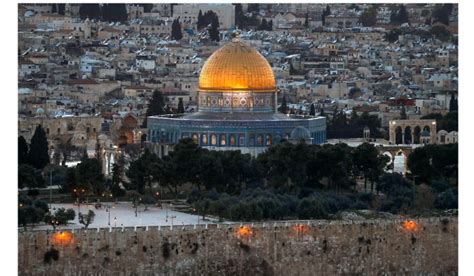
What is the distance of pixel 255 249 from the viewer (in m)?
49.4

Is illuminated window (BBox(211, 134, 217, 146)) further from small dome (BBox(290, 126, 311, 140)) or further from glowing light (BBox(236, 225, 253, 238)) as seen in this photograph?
glowing light (BBox(236, 225, 253, 238))

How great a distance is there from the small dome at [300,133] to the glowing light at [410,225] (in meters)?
10.9

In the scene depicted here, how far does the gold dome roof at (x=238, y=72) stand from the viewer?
63.8 meters

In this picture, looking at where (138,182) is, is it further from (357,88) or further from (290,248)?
(357,88)

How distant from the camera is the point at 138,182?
5500 cm

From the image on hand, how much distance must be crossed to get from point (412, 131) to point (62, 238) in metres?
23.1

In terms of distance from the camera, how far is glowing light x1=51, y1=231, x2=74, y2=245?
156ft

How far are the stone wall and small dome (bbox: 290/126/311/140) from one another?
10.8 m

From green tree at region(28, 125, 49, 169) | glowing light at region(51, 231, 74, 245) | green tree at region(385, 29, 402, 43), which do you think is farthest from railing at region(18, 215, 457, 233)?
green tree at region(385, 29, 402, 43)

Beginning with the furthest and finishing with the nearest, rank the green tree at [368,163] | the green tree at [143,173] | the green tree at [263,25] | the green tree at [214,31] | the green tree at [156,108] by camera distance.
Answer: the green tree at [263,25] → the green tree at [214,31] → the green tree at [156,108] → the green tree at [368,163] → the green tree at [143,173]

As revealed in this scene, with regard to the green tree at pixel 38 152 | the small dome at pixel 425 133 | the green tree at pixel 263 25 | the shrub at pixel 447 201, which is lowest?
the shrub at pixel 447 201

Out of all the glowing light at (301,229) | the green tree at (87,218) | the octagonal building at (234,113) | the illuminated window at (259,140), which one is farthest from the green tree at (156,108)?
the glowing light at (301,229)

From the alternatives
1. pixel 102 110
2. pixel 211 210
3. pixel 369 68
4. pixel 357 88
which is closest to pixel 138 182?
pixel 211 210

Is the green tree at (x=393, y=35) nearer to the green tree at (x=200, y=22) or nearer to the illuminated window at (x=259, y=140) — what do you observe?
the green tree at (x=200, y=22)
